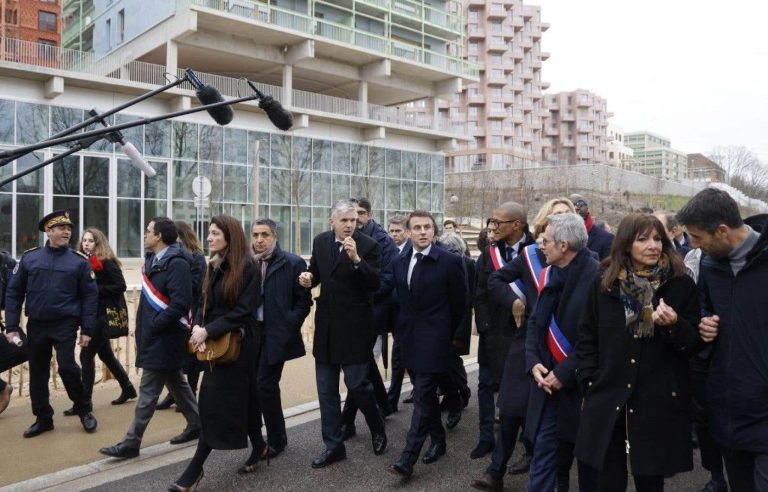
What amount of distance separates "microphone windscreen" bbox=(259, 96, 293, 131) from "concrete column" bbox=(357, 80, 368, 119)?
29.4 meters

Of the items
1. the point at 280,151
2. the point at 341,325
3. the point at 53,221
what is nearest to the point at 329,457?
the point at 341,325

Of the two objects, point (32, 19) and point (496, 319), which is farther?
point (32, 19)

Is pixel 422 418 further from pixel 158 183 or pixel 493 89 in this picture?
pixel 493 89

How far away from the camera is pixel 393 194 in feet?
121

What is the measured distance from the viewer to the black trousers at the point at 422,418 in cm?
484

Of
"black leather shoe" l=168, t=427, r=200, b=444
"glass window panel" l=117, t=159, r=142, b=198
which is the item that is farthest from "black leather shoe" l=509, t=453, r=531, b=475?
"glass window panel" l=117, t=159, r=142, b=198

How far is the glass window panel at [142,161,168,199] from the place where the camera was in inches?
1056

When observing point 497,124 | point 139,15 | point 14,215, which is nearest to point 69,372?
point 14,215

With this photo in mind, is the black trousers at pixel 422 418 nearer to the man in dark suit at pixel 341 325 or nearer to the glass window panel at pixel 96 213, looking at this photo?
the man in dark suit at pixel 341 325

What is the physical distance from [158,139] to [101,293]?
867 inches

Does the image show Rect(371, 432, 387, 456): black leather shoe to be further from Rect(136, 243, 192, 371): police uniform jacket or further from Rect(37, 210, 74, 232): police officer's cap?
Rect(37, 210, 74, 232): police officer's cap

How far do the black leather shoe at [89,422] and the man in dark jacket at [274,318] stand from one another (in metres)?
1.81

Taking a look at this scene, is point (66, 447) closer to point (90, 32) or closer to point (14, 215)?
point (14, 215)

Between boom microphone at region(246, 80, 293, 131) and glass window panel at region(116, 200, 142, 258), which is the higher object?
boom microphone at region(246, 80, 293, 131)
